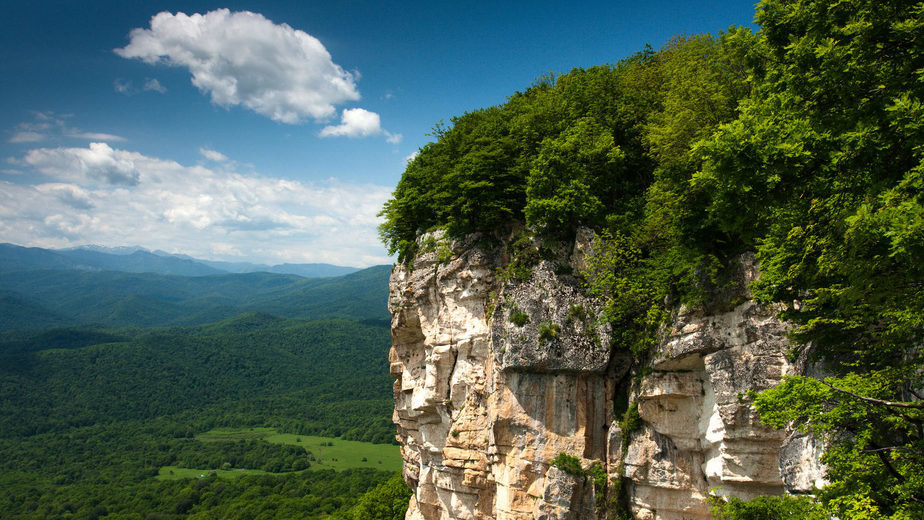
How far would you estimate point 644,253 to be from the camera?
22250 mm

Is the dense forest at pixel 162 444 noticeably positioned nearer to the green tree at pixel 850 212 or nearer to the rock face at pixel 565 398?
the rock face at pixel 565 398

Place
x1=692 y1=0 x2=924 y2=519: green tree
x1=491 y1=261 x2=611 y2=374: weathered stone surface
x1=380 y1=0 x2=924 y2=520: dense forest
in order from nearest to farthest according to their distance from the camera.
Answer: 1. x1=692 y1=0 x2=924 y2=519: green tree
2. x1=380 y1=0 x2=924 y2=520: dense forest
3. x1=491 y1=261 x2=611 y2=374: weathered stone surface

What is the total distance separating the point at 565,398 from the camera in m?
23.2

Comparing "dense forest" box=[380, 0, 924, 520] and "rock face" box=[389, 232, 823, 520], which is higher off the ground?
"dense forest" box=[380, 0, 924, 520]

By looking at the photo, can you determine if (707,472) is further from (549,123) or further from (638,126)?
(549,123)

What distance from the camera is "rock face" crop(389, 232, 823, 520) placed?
17547 mm

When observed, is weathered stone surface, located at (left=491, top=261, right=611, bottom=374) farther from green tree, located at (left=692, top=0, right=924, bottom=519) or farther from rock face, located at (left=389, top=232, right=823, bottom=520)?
green tree, located at (left=692, top=0, right=924, bottom=519)

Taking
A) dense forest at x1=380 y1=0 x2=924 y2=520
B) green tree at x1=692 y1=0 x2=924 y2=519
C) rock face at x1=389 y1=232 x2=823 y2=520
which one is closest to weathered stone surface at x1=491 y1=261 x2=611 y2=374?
rock face at x1=389 y1=232 x2=823 y2=520

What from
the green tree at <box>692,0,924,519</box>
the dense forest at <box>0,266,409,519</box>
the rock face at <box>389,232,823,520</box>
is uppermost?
the green tree at <box>692,0,924,519</box>

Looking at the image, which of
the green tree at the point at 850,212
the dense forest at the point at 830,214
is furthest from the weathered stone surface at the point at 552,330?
the green tree at the point at 850,212

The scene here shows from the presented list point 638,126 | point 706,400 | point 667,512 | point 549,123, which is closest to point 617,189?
point 638,126

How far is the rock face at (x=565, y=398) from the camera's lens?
17.5 m

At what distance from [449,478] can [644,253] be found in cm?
1675

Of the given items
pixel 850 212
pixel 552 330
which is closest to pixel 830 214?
pixel 850 212
